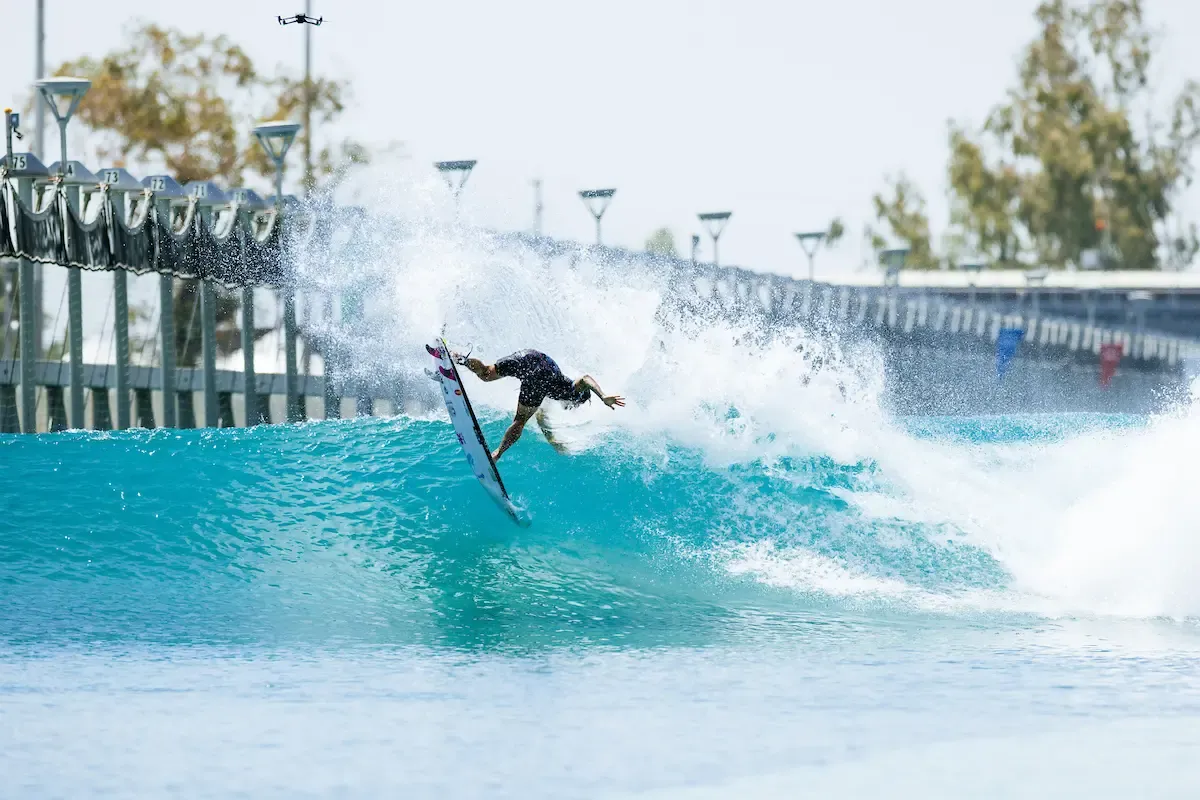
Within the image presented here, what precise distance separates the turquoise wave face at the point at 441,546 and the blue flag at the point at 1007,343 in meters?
36.2

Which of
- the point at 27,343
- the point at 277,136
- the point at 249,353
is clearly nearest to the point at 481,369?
the point at 27,343

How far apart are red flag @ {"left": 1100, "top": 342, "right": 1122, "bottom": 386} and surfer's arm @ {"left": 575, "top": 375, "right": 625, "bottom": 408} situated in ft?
146

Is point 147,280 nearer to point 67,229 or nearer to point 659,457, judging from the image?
point 67,229

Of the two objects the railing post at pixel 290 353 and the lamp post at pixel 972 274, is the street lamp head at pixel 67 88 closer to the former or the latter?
the railing post at pixel 290 353

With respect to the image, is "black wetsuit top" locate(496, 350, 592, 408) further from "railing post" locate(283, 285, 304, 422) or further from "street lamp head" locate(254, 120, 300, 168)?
"railing post" locate(283, 285, 304, 422)

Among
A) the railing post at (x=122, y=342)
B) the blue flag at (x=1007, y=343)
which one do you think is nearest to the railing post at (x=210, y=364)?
the railing post at (x=122, y=342)

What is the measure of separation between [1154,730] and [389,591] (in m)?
6.19

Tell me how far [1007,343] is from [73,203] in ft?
115

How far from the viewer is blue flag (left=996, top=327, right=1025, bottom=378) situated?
50.8 m

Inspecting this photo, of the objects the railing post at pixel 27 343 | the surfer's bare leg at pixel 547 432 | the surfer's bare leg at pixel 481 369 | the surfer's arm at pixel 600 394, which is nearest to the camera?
the surfer's arm at pixel 600 394

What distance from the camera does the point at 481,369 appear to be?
13.3 m

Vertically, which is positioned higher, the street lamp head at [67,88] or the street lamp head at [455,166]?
the street lamp head at [67,88]

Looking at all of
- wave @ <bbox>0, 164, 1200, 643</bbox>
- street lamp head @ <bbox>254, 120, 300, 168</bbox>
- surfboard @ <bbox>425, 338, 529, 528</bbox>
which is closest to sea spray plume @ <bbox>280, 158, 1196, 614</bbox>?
wave @ <bbox>0, 164, 1200, 643</bbox>

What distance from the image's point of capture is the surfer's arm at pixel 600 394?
12977mm
